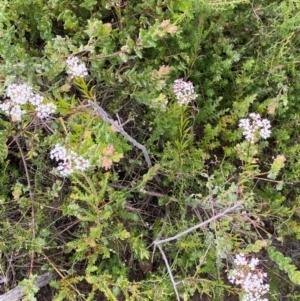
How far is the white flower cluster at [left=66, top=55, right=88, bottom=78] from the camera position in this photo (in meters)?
1.73

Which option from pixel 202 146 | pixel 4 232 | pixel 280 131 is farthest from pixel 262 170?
pixel 4 232

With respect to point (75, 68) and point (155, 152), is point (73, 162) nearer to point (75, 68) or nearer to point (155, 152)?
point (75, 68)

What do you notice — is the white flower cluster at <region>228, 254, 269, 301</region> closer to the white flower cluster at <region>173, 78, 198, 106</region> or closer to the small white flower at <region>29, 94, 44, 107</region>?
the white flower cluster at <region>173, 78, 198, 106</region>

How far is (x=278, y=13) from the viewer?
2.48 metres

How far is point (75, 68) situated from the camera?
1740 mm

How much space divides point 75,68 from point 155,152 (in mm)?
784

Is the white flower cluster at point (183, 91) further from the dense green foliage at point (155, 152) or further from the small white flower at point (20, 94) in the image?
the small white flower at point (20, 94)

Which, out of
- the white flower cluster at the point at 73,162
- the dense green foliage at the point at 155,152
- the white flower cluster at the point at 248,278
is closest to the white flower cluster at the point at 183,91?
the dense green foliage at the point at 155,152

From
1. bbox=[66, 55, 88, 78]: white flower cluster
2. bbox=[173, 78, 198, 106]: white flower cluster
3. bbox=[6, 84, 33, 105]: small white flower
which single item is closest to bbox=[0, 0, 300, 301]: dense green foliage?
bbox=[173, 78, 198, 106]: white flower cluster

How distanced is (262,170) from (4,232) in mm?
1493

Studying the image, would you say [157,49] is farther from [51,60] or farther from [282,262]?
[282,262]

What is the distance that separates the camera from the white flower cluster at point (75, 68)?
5.68ft

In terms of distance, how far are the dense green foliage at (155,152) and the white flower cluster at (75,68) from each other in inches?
7.3

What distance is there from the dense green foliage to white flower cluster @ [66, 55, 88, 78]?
0.61 ft
